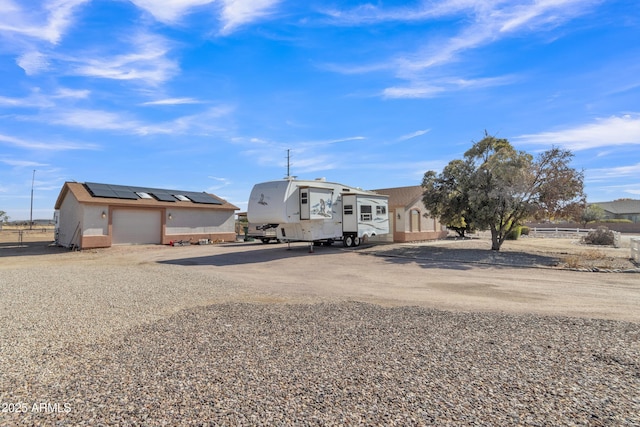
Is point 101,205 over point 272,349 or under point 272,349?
over

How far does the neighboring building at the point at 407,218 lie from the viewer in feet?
79.2

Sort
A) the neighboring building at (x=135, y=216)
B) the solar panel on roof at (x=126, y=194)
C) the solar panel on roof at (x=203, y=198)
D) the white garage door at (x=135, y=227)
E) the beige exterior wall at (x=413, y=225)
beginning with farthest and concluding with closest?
the solar panel on roof at (x=203, y=198)
the beige exterior wall at (x=413, y=225)
the solar panel on roof at (x=126, y=194)
the white garage door at (x=135, y=227)
the neighboring building at (x=135, y=216)

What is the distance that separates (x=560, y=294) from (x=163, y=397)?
337 inches

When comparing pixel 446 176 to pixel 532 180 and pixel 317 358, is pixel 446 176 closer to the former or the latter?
pixel 532 180

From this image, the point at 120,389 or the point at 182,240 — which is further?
the point at 182,240

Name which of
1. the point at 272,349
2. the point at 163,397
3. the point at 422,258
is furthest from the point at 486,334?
the point at 422,258

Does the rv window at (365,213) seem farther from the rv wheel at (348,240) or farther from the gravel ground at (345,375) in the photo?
the gravel ground at (345,375)

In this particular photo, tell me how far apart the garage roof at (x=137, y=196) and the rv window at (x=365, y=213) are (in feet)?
35.6

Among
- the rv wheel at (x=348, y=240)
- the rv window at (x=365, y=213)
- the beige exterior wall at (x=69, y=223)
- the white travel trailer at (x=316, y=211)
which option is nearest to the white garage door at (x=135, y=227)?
the beige exterior wall at (x=69, y=223)

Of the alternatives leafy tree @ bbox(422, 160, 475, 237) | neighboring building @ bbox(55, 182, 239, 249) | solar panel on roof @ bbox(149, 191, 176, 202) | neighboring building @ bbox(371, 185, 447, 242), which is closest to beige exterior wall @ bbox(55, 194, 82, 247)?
neighboring building @ bbox(55, 182, 239, 249)

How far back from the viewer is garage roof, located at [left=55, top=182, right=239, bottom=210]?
65.9ft

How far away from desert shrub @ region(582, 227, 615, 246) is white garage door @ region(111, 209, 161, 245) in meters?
28.8

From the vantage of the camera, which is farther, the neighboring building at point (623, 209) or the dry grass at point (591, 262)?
the neighboring building at point (623, 209)

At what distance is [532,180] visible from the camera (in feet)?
55.0
